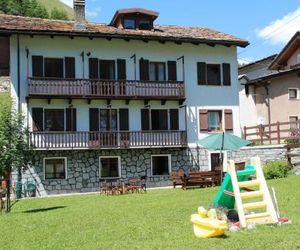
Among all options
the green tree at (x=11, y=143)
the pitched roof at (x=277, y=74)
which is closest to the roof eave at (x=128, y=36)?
the pitched roof at (x=277, y=74)

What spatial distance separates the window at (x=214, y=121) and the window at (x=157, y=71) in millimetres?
3589

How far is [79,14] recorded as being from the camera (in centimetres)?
2911

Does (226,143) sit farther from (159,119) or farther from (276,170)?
(159,119)

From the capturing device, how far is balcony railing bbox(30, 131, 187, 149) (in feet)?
84.4

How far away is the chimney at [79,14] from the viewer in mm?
28281

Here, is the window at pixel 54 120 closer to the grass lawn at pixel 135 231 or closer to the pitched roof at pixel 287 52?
the grass lawn at pixel 135 231

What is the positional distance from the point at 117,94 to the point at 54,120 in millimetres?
3615

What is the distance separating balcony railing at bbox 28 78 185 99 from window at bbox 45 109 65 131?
1227 mm

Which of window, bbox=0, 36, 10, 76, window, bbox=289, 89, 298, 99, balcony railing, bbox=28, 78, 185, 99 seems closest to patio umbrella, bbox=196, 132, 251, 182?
balcony railing, bbox=28, 78, 185, 99

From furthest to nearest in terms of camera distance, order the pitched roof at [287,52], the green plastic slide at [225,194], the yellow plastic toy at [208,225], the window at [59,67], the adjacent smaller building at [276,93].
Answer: the pitched roof at [287,52] < the adjacent smaller building at [276,93] < the window at [59,67] < the green plastic slide at [225,194] < the yellow plastic toy at [208,225]

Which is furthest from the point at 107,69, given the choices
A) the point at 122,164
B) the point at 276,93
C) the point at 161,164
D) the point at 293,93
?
the point at 293,93

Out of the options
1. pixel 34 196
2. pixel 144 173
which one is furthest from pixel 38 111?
pixel 144 173

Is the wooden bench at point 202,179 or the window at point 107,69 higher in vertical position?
the window at point 107,69

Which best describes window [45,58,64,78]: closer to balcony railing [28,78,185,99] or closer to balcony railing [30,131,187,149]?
balcony railing [28,78,185,99]
